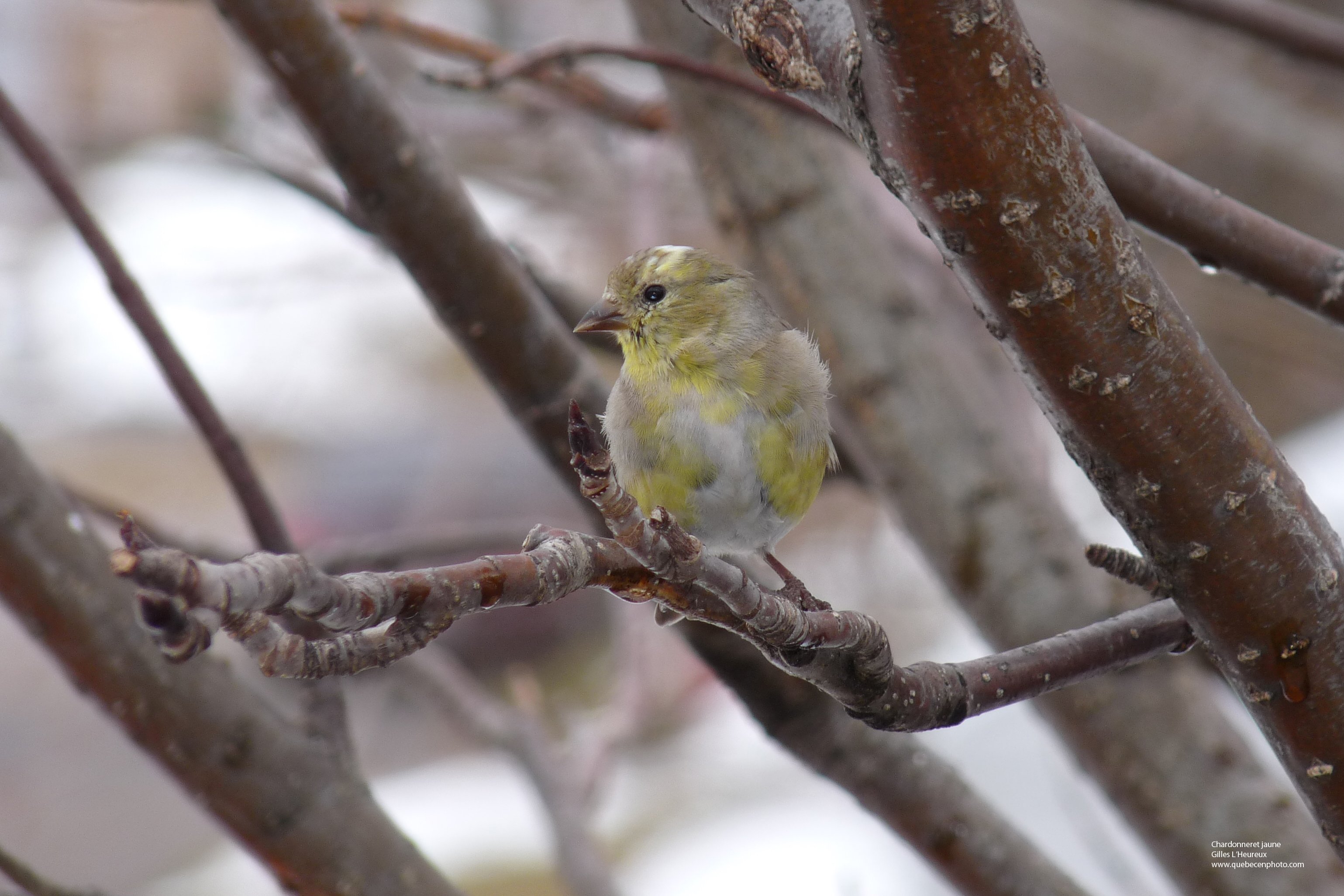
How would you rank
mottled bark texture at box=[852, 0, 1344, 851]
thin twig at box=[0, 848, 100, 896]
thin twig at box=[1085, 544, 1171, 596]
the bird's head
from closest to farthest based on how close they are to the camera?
mottled bark texture at box=[852, 0, 1344, 851], thin twig at box=[1085, 544, 1171, 596], thin twig at box=[0, 848, 100, 896], the bird's head

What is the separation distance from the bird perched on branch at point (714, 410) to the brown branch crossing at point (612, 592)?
667 mm

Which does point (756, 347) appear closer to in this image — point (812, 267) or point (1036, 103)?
point (812, 267)

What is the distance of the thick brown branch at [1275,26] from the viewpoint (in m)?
2.42

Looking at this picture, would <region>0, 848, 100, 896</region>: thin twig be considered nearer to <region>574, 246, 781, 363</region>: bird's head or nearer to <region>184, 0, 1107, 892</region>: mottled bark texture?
<region>184, 0, 1107, 892</region>: mottled bark texture

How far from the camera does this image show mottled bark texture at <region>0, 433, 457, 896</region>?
1.66m

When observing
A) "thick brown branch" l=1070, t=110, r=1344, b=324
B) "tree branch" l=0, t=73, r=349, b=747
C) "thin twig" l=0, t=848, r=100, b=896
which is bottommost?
"thin twig" l=0, t=848, r=100, b=896

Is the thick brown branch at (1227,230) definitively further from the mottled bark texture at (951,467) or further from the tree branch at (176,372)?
the tree branch at (176,372)

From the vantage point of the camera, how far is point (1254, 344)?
5.17 m

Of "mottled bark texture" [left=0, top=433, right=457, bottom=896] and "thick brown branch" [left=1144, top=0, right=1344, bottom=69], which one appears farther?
"thick brown branch" [left=1144, top=0, right=1344, bottom=69]

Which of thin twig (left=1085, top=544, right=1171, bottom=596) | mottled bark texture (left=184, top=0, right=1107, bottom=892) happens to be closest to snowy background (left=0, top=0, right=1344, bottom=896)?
mottled bark texture (left=184, top=0, right=1107, bottom=892)

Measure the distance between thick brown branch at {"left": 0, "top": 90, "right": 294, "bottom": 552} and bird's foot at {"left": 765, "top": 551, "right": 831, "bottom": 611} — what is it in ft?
2.63

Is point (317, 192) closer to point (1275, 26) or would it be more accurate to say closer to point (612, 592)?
point (612, 592)

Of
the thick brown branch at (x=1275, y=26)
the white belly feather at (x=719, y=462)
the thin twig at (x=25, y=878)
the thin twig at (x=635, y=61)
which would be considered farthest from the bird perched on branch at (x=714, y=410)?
the thick brown branch at (x=1275, y=26)

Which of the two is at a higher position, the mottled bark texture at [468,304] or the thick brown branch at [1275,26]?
the thick brown branch at [1275,26]
